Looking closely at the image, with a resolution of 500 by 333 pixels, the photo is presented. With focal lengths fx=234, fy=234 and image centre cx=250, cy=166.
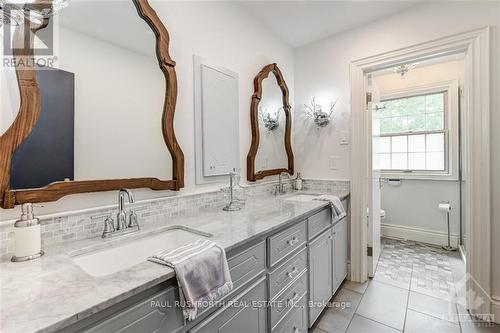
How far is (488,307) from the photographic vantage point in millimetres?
1797

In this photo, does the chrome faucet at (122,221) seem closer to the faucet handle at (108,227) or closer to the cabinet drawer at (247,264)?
the faucet handle at (108,227)

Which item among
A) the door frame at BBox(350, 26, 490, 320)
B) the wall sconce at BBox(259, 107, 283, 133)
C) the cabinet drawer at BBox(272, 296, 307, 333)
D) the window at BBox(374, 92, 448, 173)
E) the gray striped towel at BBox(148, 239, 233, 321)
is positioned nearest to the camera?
the gray striped towel at BBox(148, 239, 233, 321)

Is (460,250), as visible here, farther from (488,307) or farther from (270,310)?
(270,310)

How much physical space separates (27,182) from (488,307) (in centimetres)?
305

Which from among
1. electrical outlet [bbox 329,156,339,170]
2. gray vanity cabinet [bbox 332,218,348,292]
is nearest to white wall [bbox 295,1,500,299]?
electrical outlet [bbox 329,156,339,170]

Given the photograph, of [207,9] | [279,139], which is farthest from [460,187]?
[207,9]

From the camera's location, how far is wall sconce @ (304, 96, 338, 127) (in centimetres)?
257

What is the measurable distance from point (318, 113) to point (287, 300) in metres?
1.93

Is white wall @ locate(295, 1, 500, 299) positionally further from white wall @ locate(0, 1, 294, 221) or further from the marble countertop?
the marble countertop

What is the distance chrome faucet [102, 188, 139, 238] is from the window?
10.5ft

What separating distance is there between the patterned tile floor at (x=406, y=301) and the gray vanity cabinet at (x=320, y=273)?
157 mm

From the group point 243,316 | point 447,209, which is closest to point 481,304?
point 447,209

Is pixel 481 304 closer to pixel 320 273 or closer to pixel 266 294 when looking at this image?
pixel 320 273

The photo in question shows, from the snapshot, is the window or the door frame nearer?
the door frame
